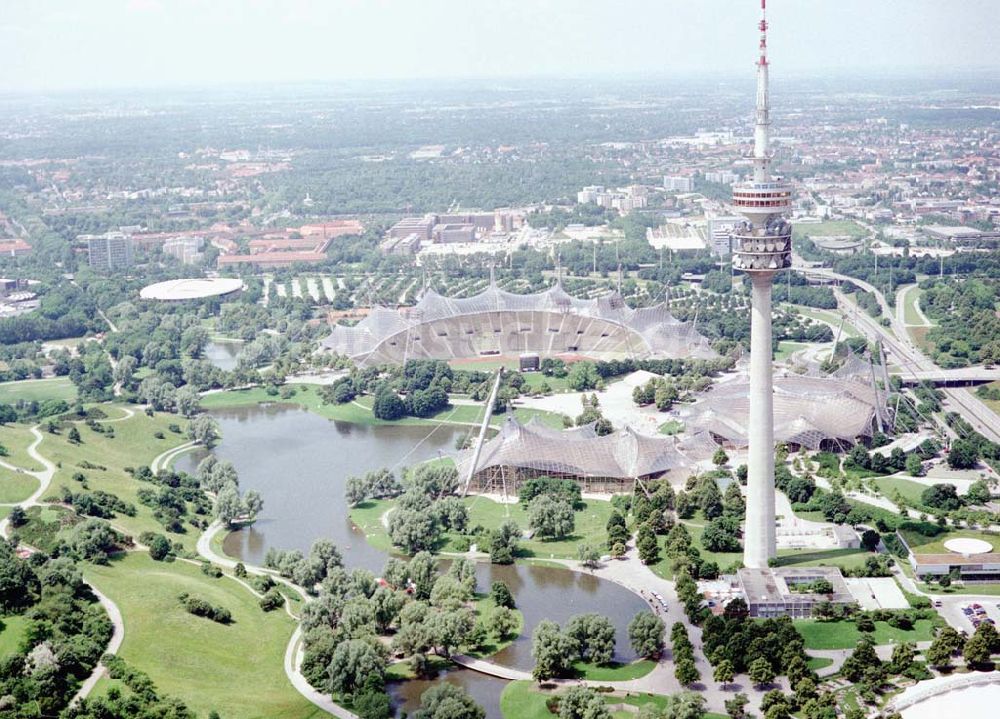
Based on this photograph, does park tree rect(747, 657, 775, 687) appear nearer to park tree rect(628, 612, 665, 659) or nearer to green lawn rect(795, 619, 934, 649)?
green lawn rect(795, 619, 934, 649)

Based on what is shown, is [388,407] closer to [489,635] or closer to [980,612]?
[489,635]

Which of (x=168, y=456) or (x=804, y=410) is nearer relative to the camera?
(x=804, y=410)

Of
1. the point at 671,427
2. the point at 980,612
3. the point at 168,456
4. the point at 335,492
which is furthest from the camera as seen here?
the point at 671,427

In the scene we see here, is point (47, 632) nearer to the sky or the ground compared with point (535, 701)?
nearer to the sky

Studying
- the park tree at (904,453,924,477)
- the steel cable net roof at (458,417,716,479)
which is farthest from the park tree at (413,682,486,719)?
the park tree at (904,453,924,477)

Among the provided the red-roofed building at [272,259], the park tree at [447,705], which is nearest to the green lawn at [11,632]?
the park tree at [447,705]

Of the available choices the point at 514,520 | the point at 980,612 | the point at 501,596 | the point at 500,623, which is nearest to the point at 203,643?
the point at 500,623

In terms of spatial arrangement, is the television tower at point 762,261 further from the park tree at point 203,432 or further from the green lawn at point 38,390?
the green lawn at point 38,390
